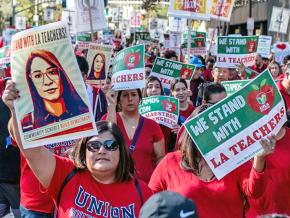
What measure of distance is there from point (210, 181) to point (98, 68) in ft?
13.0

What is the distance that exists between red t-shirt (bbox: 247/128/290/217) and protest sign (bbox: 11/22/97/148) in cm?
125

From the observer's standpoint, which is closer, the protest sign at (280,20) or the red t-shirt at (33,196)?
the red t-shirt at (33,196)

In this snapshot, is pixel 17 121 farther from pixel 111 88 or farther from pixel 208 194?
pixel 111 88

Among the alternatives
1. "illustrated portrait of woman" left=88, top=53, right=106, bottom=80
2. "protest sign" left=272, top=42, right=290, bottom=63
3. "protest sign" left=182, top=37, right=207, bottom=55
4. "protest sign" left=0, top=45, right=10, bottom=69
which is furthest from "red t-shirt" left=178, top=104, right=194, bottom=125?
"protest sign" left=272, top=42, right=290, bottom=63

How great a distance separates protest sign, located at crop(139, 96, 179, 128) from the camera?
659cm

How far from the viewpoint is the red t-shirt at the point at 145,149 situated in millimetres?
5152

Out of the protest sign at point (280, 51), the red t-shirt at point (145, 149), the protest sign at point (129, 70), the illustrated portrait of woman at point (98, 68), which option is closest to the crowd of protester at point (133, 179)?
the red t-shirt at point (145, 149)

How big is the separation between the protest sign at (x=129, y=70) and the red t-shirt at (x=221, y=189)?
84.6 inches

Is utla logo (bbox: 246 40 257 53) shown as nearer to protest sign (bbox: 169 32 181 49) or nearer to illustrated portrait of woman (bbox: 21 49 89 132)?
illustrated portrait of woman (bbox: 21 49 89 132)

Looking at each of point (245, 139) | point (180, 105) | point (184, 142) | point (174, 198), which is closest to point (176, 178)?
point (184, 142)

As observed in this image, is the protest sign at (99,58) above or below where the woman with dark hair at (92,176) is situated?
below

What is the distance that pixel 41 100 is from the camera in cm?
345

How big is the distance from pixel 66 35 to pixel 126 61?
2869 millimetres

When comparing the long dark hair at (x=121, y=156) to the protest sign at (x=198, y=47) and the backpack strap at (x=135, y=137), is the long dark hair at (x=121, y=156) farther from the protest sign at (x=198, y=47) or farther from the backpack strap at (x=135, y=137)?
the protest sign at (x=198, y=47)
